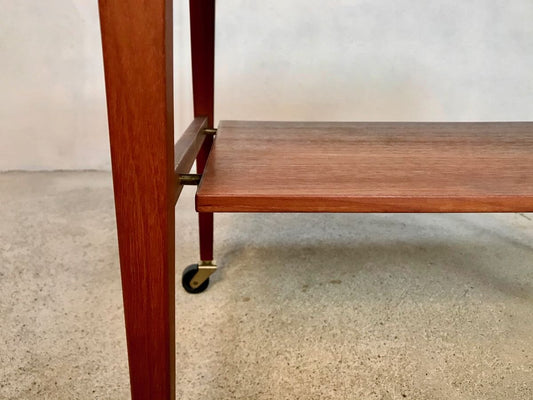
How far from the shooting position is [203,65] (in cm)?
80

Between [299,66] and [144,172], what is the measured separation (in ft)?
4.11

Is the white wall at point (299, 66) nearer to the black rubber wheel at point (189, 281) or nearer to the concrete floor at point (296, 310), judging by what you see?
the concrete floor at point (296, 310)

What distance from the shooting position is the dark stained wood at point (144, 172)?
1.03 ft

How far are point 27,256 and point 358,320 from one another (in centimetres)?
68

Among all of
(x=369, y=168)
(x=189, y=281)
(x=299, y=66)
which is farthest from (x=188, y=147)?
(x=299, y=66)

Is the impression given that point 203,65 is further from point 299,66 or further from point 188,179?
point 299,66

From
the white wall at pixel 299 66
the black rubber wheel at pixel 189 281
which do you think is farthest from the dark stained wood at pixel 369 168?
the white wall at pixel 299 66

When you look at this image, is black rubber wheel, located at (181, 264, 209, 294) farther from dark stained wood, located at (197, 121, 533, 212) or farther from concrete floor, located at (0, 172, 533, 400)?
dark stained wood, located at (197, 121, 533, 212)

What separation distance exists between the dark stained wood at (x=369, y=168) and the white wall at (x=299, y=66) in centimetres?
78

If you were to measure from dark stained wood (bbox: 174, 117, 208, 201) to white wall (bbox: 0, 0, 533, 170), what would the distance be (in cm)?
79

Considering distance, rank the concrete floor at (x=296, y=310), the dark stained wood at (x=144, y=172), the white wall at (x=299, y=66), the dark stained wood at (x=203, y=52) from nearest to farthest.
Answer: the dark stained wood at (x=144, y=172)
the concrete floor at (x=296, y=310)
the dark stained wood at (x=203, y=52)
the white wall at (x=299, y=66)

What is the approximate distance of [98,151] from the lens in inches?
63.9

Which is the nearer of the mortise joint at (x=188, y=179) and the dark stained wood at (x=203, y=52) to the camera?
the mortise joint at (x=188, y=179)

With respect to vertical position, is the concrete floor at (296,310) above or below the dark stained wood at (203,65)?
below
